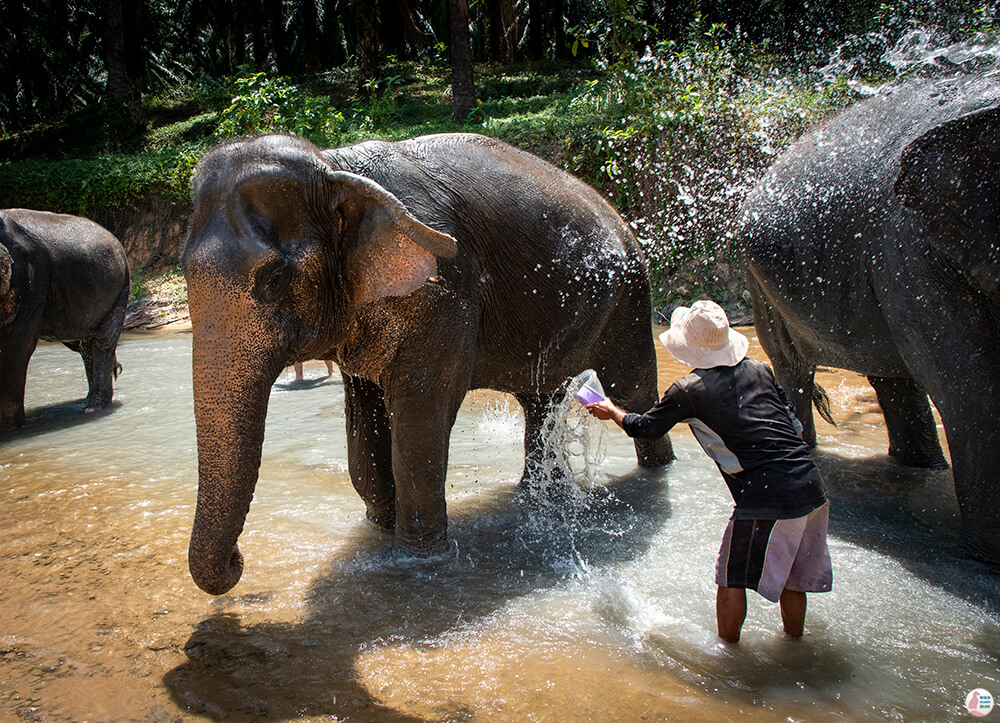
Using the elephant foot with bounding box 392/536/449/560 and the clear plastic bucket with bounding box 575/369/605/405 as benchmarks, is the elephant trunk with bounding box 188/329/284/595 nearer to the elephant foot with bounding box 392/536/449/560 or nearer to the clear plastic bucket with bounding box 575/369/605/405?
the elephant foot with bounding box 392/536/449/560

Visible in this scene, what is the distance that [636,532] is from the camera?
428 centimetres

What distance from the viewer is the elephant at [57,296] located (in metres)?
7.15

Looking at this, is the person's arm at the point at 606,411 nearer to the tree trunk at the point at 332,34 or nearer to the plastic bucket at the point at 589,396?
the plastic bucket at the point at 589,396

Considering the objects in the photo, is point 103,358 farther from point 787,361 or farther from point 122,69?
point 122,69

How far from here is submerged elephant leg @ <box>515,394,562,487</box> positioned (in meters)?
4.95

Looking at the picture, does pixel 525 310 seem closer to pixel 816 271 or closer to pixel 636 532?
pixel 636 532

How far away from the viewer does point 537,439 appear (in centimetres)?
505

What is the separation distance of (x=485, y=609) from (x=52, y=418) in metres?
5.84

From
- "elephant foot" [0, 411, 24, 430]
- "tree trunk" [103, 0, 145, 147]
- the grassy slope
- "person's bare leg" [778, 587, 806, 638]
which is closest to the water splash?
"person's bare leg" [778, 587, 806, 638]

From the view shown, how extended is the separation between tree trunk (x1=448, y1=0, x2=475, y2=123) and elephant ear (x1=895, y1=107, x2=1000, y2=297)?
14840mm

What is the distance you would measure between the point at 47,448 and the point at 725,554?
18.0 ft

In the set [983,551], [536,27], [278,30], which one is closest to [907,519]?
[983,551]

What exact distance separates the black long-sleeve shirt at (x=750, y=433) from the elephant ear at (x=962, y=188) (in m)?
1.13

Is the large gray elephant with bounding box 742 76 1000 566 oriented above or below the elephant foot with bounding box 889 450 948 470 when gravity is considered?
above
